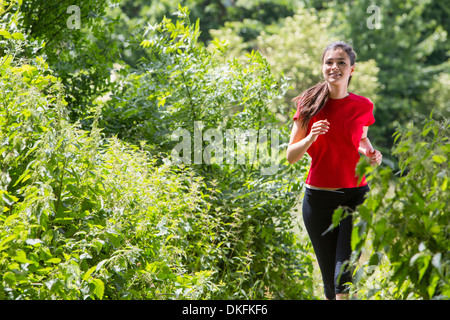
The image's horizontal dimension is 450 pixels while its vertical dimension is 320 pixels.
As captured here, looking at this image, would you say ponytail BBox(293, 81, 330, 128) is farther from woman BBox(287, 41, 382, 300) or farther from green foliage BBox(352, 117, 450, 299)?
green foliage BBox(352, 117, 450, 299)

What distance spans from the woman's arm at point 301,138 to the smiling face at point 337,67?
0.31 meters

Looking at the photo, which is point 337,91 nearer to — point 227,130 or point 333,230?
point 333,230

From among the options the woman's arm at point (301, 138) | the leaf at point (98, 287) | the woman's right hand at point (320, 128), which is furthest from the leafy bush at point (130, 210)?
the woman's right hand at point (320, 128)

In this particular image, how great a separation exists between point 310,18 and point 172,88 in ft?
51.9

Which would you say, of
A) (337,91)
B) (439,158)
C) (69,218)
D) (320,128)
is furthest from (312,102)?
(69,218)

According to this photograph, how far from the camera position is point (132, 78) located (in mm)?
4965

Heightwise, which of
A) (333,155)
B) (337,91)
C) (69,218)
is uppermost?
(337,91)

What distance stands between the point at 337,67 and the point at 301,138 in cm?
44

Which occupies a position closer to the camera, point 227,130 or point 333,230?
point 333,230

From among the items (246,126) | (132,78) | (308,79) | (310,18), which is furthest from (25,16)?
(310,18)

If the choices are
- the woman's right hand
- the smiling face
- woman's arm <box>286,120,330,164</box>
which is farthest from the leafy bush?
the smiling face

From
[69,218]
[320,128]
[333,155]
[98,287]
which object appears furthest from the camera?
[333,155]

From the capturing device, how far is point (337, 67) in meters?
3.30
